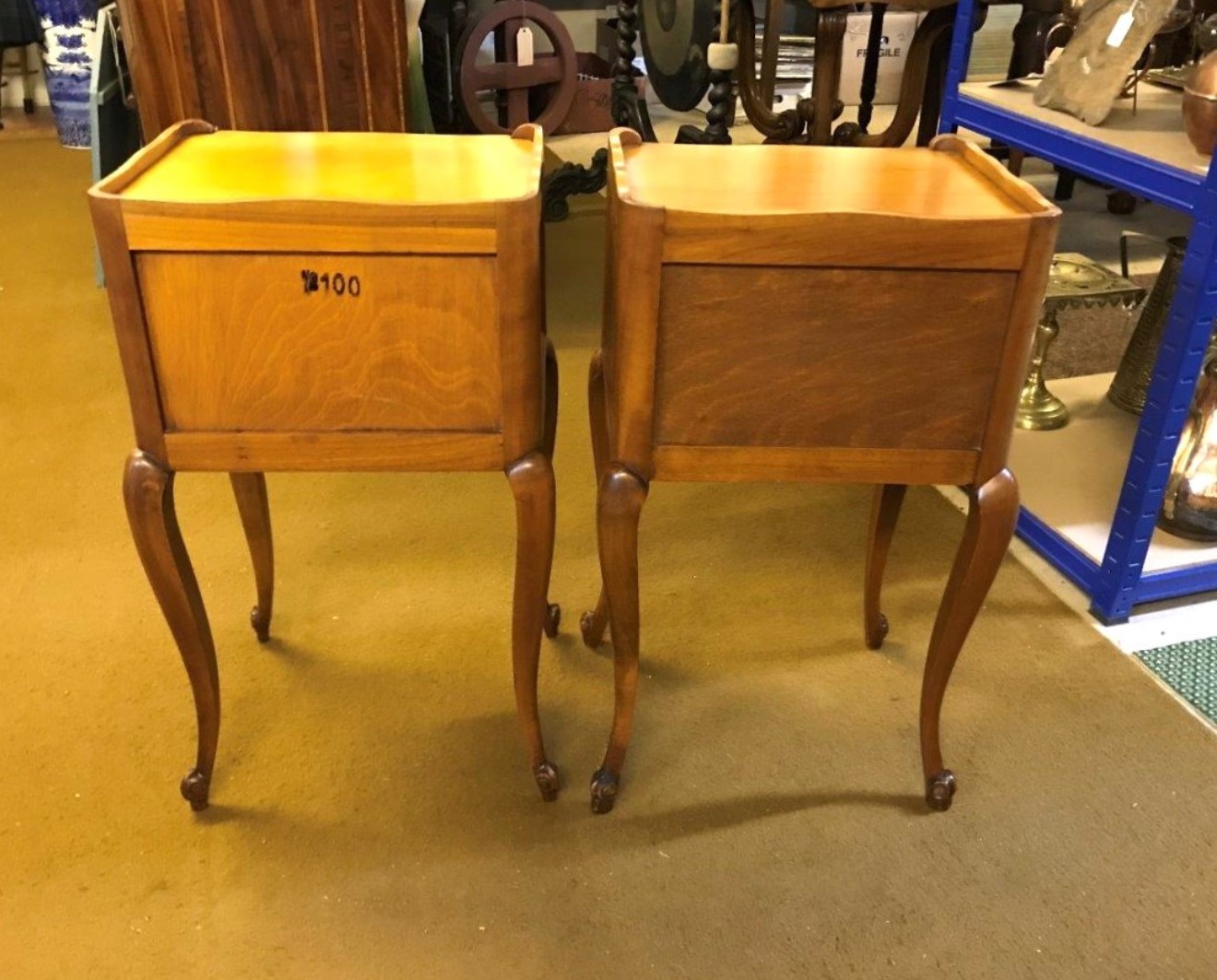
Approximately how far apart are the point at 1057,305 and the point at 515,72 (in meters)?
1.69

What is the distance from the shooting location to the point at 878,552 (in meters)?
1.32

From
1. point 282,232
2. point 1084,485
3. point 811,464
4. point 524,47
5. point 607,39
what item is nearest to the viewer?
point 282,232

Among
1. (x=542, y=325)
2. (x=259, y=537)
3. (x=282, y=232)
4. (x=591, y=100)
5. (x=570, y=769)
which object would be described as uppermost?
(x=282, y=232)

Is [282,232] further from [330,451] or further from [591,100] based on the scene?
[591,100]

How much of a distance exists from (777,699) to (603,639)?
23 centimetres

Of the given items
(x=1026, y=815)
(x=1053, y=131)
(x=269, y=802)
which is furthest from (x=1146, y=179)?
(x=269, y=802)

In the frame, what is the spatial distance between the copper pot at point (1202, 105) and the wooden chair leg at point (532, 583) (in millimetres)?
828

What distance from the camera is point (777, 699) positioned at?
1.28m

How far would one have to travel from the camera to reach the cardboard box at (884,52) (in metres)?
3.22

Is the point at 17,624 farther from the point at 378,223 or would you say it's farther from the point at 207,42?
the point at 207,42

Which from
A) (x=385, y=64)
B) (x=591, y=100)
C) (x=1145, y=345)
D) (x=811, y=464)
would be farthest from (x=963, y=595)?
(x=591, y=100)

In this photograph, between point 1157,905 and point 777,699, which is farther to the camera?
point 777,699

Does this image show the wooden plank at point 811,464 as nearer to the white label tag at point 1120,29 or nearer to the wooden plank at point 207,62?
the white label tag at point 1120,29

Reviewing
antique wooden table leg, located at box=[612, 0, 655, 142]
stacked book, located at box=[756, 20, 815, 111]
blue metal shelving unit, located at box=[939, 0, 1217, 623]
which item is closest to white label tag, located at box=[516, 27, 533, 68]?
antique wooden table leg, located at box=[612, 0, 655, 142]
